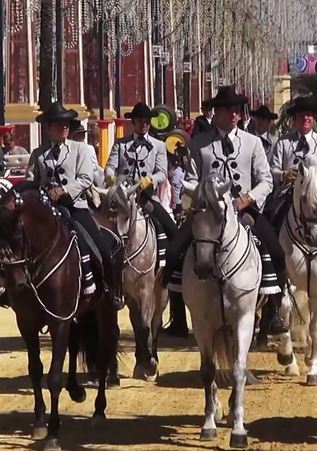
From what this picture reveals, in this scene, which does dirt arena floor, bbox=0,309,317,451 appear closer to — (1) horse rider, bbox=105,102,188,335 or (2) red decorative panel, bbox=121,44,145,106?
(1) horse rider, bbox=105,102,188,335

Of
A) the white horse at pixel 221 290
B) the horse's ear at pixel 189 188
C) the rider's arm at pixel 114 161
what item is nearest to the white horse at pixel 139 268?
the rider's arm at pixel 114 161

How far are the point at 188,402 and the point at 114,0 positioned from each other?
20.9 meters

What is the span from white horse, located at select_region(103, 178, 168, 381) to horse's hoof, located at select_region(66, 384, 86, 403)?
1.54 meters

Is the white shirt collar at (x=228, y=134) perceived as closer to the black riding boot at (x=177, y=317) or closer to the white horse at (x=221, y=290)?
the white horse at (x=221, y=290)

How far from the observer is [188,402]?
500 inches

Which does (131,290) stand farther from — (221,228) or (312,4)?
(312,4)

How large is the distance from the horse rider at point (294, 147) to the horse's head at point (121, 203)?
145 cm

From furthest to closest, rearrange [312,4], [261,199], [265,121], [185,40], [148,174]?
[312,4]
[185,40]
[265,121]
[148,174]
[261,199]

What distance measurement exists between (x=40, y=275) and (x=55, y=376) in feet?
2.61

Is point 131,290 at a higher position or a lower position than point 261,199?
lower

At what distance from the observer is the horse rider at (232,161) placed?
447 inches

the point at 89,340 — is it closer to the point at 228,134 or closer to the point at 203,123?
the point at 228,134

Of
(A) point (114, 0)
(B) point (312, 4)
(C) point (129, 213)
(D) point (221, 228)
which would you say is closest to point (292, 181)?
(C) point (129, 213)

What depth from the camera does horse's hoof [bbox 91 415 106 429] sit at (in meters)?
11.7
